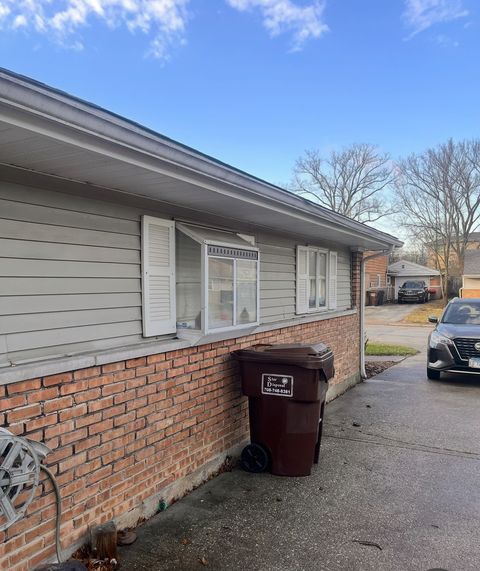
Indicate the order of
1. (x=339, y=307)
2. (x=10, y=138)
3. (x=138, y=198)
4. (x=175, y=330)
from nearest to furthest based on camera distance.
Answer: (x=10, y=138), (x=138, y=198), (x=175, y=330), (x=339, y=307)

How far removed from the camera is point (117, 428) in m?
3.18

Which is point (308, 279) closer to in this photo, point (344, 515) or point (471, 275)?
point (344, 515)

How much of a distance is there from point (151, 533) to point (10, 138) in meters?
2.76

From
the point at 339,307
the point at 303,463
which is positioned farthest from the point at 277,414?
the point at 339,307

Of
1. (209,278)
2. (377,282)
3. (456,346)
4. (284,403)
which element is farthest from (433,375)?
(377,282)

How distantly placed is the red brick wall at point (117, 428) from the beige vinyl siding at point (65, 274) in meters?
0.26

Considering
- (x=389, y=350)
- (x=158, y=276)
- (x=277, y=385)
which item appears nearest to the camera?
(x=158, y=276)

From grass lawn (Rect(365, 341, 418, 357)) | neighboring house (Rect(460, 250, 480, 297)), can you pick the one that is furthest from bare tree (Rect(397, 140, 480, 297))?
grass lawn (Rect(365, 341, 418, 357))

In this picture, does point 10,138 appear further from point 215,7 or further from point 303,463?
point 215,7

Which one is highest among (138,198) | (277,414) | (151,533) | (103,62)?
(103,62)

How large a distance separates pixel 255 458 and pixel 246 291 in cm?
163

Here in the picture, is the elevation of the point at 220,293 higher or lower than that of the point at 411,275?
lower

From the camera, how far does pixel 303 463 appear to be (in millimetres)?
4188

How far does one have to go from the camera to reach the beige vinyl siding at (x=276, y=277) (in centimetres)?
535
